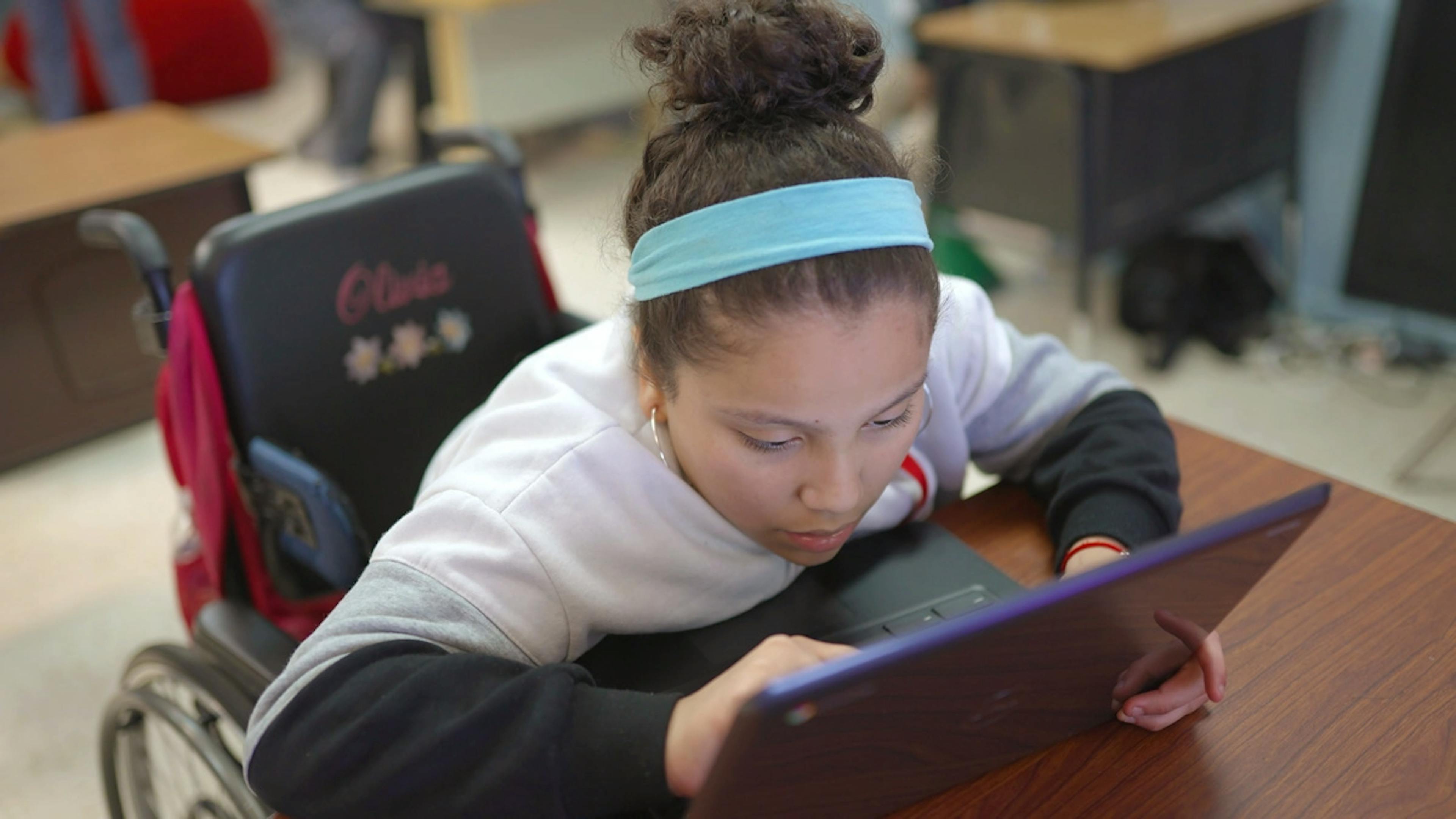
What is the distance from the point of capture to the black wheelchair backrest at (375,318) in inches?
46.7

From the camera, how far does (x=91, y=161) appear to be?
235 centimetres

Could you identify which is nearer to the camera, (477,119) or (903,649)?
(903,649)

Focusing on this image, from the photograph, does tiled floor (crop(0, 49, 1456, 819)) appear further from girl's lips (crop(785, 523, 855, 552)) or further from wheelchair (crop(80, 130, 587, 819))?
girl's lips (crop(785, 523, 855, 552))

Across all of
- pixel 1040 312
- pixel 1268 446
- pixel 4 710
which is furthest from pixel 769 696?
pixel 1040 312

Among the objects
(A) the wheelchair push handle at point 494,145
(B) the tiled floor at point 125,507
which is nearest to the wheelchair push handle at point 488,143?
(A) the wheelchair push handle at point 494,145

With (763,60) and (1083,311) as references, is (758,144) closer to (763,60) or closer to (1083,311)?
(763,60)

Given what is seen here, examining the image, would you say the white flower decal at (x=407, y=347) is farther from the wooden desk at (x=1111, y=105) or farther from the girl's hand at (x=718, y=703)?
the wooden desk at (x=1111, y=105)

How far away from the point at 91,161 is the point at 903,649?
2.34m

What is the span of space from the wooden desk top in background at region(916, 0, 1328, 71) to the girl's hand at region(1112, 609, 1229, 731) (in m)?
1.80

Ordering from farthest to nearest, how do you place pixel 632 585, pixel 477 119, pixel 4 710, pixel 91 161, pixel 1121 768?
1. pixel 477 119
2. pixel 91 161
3. pixel 4 710
4. pixel 632 585
5. pixel 1121 768

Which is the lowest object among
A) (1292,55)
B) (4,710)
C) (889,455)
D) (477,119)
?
(4,710)

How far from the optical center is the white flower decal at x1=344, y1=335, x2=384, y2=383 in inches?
49.4

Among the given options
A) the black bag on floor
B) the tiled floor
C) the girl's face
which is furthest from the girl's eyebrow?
the black bag on floor

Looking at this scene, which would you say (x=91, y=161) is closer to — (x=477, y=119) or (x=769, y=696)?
(x=477, y=119)
